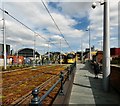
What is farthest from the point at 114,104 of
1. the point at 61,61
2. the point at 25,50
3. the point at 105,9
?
the point at 25,50

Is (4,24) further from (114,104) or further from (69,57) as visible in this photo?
(69,57)

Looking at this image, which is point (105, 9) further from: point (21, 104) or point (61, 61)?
point (61, 61)

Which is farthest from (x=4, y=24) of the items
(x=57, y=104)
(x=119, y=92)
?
(x=57, y=104)

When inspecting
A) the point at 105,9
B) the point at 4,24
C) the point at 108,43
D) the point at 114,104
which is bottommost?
the point at 114,104

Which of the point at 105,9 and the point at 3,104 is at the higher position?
the point at 105,9

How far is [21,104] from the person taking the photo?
23.2ft

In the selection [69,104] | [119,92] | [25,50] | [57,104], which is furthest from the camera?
[25,50]

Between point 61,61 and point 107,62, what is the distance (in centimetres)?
5185

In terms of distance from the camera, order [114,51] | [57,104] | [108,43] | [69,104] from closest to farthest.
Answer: [57,104]
[69,104]
[108,43]
[114,51]

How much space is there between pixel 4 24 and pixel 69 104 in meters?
24.3

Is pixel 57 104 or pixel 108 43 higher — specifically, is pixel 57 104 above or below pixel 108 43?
below

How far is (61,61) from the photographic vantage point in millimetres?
62375

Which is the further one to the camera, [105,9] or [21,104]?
[105,9]

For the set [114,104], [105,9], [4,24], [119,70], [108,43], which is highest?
[4,24]
